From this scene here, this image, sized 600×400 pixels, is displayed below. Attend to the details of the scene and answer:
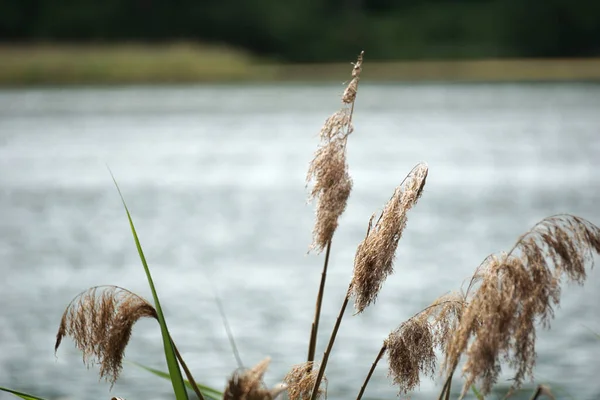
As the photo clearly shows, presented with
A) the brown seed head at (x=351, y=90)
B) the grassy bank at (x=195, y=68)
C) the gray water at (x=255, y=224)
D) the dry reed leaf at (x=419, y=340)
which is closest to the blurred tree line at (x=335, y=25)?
the grassy bank at (x=195, y=68)

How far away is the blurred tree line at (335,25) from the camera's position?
75750 mm

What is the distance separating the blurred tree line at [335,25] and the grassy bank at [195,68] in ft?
7.99

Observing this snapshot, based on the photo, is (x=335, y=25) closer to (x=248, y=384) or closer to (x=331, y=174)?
(x=331, y=174)

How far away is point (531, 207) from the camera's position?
16922mm

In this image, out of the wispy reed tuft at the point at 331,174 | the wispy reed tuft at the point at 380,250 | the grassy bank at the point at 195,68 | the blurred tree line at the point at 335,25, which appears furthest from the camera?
the blurred tree line at the point at 335,25

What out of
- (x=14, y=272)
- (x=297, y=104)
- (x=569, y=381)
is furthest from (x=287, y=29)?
(x=569, y=381)

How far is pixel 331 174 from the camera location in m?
1.96

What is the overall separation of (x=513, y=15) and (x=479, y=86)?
70.1ft

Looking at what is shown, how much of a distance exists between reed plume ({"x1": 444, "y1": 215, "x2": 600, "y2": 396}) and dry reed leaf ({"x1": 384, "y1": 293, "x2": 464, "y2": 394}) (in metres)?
0.16

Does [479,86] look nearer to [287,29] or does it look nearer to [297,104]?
[297,104]

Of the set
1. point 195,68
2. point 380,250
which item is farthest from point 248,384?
point 195,68

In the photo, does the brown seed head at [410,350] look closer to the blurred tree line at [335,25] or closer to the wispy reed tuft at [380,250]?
the wispy reed tuft at [380,250]

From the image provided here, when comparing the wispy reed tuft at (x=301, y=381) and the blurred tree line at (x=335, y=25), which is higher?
the blurred tree line at (x=335, y=25)

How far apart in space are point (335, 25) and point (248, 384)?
3138 inches
